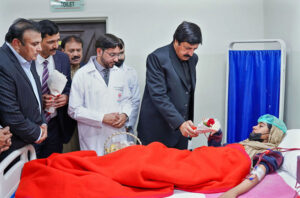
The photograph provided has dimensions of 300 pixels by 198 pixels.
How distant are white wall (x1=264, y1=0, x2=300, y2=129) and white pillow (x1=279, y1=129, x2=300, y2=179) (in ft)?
2.43

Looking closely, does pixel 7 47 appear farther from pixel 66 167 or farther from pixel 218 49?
pixel 218 49

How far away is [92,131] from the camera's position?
9.56 feet

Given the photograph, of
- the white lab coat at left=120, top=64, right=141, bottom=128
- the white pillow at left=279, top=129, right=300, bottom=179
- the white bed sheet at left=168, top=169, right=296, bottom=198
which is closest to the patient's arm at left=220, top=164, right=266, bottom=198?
the white bed sheet at left=168, top=169, right=296, bottom=198

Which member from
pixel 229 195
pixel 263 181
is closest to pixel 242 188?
pixel 229 195

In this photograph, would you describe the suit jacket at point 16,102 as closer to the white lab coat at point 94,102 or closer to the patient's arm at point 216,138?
the white lab coat at point 94,102

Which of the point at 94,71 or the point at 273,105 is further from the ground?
the point at 94,71

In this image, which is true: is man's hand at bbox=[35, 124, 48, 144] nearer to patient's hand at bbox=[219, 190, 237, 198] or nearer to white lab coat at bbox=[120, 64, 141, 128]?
white lab coat at bbox=[120, 64, 141, 128]

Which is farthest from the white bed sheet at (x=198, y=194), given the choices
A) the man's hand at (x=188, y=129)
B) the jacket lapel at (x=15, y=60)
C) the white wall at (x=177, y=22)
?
the white wall at (x=177, y=22)

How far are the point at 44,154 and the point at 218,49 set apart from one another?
8.07 ft

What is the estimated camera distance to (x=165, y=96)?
8.57 ft

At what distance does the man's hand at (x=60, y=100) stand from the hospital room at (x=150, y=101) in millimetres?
15

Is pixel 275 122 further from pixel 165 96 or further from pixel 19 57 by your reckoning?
pixel 19 57

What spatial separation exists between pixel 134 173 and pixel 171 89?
1.06m

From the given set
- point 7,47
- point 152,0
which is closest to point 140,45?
point 152,0
